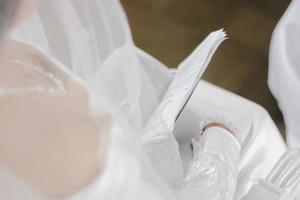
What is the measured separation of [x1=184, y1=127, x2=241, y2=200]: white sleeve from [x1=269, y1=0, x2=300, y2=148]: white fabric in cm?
57

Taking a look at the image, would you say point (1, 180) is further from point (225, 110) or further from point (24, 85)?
point (225, 110)

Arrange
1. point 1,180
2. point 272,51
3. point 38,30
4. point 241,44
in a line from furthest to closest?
point 241,44
point 272,51
point 38,30
point 1,180

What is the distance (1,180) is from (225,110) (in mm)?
611

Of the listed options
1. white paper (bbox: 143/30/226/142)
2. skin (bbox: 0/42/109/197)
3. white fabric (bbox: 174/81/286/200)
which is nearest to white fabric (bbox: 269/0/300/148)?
white fabric (bbox: 174/81/286/200)

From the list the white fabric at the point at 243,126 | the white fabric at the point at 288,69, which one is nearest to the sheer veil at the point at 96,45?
the white fabric at the point at 243,126

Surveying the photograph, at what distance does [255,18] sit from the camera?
1907 mm

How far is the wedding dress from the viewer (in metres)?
0.52

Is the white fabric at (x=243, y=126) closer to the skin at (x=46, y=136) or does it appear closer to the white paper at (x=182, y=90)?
the white paper at (x=182, y=90)

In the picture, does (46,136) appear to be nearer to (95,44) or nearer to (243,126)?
(95,44)

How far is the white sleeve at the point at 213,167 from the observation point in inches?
30.5

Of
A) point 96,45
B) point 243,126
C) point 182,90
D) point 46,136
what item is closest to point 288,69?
point 243,126

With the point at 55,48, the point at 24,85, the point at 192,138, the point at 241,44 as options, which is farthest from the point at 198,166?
the point at 241,44

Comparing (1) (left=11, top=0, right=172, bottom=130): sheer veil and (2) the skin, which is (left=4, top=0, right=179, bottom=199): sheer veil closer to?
(1) (left=11, top=0, right=172, bottom=130): sheer veil

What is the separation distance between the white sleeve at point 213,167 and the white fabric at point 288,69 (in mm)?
570
